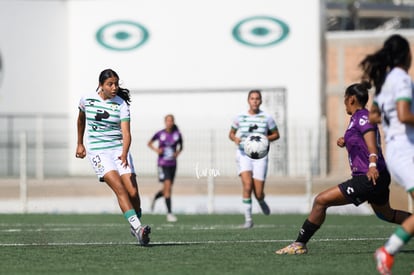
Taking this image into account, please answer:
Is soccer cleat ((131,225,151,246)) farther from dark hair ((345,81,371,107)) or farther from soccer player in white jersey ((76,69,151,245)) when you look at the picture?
Answer: dark hair ((345,81,371,107))

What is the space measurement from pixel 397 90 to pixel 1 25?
29234mm

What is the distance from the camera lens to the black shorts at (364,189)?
38.2ft

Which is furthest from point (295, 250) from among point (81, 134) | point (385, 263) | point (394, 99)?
point (81, 134)

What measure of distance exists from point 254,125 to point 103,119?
18.6 feet

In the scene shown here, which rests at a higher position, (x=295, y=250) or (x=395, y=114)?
(x=395, y=114)

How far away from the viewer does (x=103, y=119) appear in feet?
43.3

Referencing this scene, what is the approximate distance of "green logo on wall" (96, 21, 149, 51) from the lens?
37125mm

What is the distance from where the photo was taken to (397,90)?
958 cm

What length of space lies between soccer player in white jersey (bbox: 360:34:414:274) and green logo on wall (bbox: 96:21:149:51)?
90.3ft

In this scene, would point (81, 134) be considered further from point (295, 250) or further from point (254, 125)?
point (254, 125)

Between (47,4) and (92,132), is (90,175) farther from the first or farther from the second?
(92,132)

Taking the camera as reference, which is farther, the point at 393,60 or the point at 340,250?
the point at 340,250

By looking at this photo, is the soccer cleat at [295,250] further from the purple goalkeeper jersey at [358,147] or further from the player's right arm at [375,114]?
the player's right arm at [375,114]

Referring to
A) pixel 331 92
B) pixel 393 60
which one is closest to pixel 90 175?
pixel 331 92
